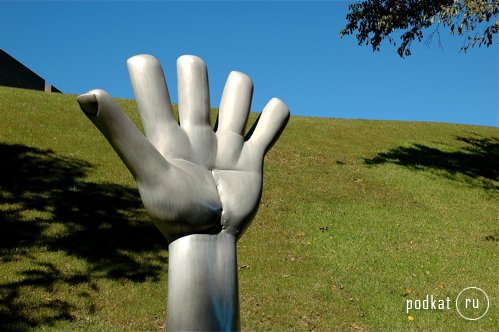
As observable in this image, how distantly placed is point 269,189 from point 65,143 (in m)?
4.67

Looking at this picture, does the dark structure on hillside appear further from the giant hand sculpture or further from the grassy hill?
the giant hand sculpture

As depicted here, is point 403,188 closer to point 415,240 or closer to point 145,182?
point 415,240

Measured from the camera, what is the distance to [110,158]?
447 inches

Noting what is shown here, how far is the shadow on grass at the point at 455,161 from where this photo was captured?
13.8 m

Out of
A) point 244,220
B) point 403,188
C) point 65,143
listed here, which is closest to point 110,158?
point 65,143

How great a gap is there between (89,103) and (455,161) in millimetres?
14256

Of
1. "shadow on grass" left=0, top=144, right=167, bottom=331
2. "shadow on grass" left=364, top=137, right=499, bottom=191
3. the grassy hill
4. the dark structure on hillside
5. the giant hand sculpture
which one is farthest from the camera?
the dark structure on hillside

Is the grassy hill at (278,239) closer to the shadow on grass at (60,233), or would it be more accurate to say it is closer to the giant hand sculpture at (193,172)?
the shadow on grass at (60,233)

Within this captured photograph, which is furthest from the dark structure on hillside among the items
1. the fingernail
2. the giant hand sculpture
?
the fingernail

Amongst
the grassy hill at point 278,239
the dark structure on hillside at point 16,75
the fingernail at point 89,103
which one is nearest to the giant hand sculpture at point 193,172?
the fingernail at point 89,103

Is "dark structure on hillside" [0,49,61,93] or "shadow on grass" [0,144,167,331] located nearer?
"shadow on grass" [0,144,167,331]

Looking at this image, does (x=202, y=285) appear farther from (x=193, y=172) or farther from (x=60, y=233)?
(x=60, y=233)

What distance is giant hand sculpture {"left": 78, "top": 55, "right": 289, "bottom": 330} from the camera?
262cm

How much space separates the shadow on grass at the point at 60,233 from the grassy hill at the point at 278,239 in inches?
0.8
